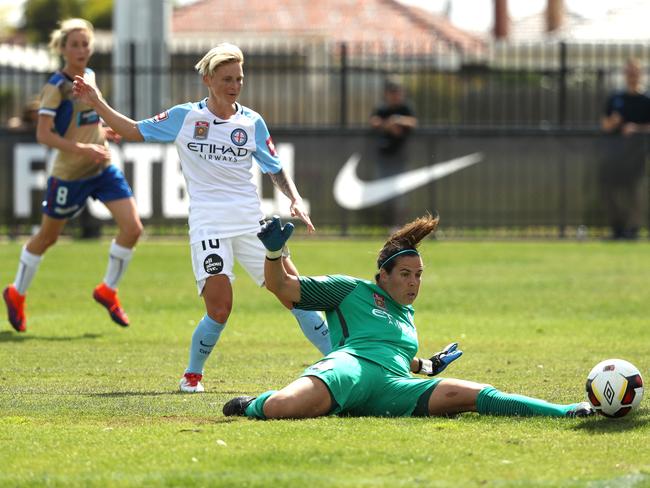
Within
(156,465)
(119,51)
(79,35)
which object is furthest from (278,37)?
(156,465)

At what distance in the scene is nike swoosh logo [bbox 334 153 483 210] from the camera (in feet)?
72.8

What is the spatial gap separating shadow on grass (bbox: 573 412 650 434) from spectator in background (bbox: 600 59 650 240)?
1500cm

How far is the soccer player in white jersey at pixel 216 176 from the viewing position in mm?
9039

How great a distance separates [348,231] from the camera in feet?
74.3

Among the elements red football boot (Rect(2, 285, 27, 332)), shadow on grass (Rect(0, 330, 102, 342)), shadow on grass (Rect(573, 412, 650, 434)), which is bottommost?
shadow on grass (Rect(0, 330, 102, 342))

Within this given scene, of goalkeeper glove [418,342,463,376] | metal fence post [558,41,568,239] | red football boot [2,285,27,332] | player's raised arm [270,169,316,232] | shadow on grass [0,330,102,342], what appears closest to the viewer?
goalkeeper glove [418,342,463,376]

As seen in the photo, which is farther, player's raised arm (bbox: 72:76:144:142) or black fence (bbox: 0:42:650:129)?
black fence (bbox: 0:42:650:129)

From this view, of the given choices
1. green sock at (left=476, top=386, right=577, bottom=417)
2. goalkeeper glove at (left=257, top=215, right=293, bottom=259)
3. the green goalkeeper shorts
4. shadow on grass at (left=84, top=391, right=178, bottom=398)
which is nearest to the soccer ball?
green sock at (left=476, top=386, right=577, bottom=417)

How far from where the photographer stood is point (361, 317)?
7996mm

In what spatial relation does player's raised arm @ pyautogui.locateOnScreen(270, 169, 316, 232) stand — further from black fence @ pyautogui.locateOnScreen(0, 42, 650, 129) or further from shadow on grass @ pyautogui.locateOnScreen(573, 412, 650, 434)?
black fence @ pyautogui.locateOnScreen(0, 42, 650, 129)

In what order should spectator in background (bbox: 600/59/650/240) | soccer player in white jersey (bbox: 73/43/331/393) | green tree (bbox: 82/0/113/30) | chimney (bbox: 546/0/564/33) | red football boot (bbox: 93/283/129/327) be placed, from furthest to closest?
1. green tree (bbox: 82/0/113/30)
2. chimney (bbox: 546/0/564/33)
3. spectator in background (bbox: 600/59/650/240)
4. red football boot (bbox: 93/283/129/327)
5. soccer player in white jersey (bbox: 73/43/331/393)

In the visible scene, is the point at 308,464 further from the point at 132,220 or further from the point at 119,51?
the point at 119,51

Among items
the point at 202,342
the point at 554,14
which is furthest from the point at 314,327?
the point at 554,14

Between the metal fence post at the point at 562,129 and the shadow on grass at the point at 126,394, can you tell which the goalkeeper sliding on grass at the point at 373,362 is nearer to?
the shadow on grass at the point at 126,394
